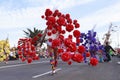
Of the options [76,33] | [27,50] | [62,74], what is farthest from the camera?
[62,74]

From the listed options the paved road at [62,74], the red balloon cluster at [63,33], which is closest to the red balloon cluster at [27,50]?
the red balloon cluster at [63,33]

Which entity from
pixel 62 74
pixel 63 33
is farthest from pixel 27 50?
pixel 62 74

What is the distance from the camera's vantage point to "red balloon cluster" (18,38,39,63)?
13.9 ft

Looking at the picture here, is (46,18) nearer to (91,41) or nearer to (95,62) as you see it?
(95,62)

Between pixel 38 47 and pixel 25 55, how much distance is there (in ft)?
0.99

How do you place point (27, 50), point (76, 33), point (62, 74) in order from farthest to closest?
point (62, 74), point (27, 50), point (76, 33)

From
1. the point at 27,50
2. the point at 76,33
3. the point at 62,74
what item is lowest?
the point at 62,74

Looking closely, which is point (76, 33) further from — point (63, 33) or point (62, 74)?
point (62, 74)

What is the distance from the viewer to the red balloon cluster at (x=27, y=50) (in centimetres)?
424

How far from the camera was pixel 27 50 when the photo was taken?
442 centimetres

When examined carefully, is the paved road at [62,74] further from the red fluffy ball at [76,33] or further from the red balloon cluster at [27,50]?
the red fluffy ball at [76,33]

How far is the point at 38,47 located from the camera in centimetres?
410

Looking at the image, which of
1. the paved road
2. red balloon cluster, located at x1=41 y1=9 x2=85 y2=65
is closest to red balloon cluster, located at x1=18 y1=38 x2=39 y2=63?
red balloon cluster, located at x1=41 y1=9 x2=85 y2=65

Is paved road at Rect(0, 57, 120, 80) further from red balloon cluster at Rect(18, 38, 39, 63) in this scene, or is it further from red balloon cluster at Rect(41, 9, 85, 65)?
red balloon cluster at Rect(41, 9, 85, 65)
